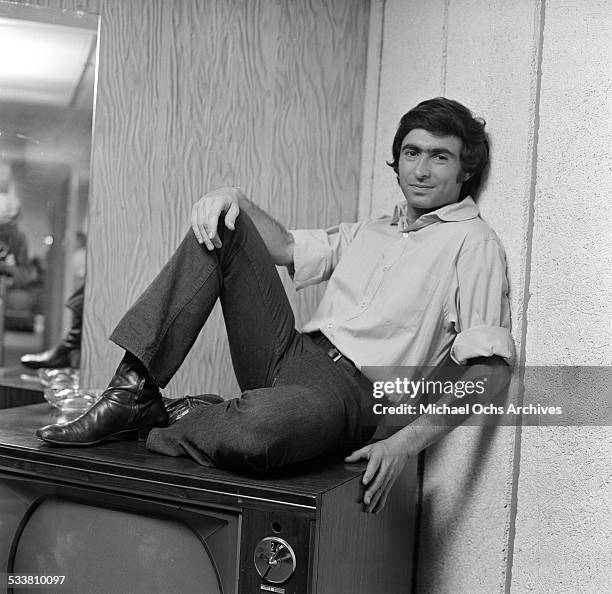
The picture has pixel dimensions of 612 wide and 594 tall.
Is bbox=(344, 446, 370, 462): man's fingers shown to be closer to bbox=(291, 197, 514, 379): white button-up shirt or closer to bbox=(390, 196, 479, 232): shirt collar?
bbox=(291, 197, 514, 379): white button-up shirt

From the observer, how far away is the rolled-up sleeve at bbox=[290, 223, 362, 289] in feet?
6.22

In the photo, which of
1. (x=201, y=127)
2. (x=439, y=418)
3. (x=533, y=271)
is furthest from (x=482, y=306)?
(x=201, y=127)

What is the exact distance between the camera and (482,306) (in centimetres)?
153

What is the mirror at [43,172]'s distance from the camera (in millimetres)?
2268

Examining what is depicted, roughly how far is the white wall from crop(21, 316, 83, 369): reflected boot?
1.03m

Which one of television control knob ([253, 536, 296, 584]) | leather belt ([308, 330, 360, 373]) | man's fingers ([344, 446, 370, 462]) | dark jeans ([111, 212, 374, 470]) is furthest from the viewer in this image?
leather belt ([308, 330, 360, 373])

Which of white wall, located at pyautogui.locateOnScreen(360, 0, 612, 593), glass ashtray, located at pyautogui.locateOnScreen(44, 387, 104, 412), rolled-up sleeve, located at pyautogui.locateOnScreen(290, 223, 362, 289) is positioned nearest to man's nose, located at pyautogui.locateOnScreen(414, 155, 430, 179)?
white wall, located at pyautogui.locateOnScreen(360, 0, 612, 593)

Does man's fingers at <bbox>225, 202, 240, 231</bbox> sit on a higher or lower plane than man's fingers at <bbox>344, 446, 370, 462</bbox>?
higher

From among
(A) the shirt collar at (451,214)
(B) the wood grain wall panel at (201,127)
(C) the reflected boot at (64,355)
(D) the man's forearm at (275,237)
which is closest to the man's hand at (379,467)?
(A) the shirt collar at (451,214)

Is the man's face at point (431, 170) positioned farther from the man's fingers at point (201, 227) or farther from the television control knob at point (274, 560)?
the television control knob at point (274, 560)

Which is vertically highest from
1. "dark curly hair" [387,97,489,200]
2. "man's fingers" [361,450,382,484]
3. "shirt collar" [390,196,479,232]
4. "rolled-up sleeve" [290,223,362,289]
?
"dark curly hair" [387,97,489,200]

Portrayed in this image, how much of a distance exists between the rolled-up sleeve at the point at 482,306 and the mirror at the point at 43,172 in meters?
1.14

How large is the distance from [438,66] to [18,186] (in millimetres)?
1167

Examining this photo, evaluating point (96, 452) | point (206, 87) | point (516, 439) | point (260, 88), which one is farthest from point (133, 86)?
point (516, 439)
